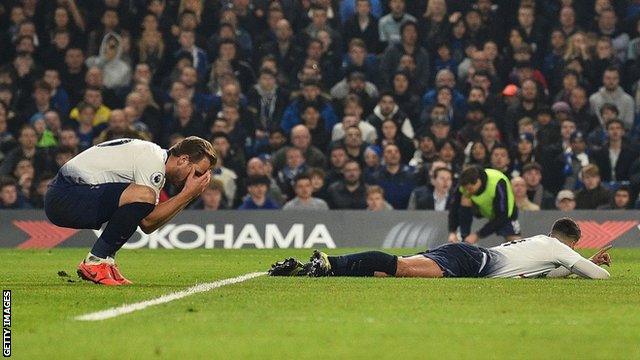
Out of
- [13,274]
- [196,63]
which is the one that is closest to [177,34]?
[196,63]

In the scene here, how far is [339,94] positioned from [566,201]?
4.76 meters

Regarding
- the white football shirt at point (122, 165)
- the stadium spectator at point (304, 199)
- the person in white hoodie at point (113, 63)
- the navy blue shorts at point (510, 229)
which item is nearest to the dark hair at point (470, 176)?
the navy blue shorts at point (510, 229)

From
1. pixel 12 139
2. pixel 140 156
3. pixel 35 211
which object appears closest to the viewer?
pixel 140 156

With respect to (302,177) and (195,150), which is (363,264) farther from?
(302,177)

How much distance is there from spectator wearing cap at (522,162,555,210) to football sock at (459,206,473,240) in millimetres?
2864

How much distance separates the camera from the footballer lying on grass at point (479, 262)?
1330 centimetres

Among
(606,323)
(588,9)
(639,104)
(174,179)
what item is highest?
(588,9)

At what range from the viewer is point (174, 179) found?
1234 centimetres

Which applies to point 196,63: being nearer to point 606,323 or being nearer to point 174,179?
point 174,179

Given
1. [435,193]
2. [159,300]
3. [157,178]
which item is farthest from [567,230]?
[435,193]

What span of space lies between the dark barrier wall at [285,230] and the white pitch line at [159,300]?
7530 millimetres

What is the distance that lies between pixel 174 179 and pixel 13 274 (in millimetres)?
3148

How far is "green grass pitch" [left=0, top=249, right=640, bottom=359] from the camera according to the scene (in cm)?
784

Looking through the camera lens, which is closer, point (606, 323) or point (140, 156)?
point (606, 323)
